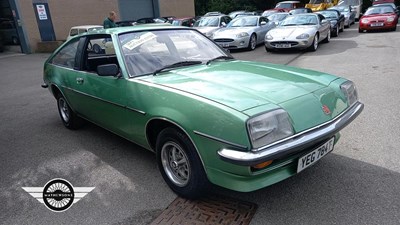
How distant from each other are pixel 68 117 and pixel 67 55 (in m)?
0.97

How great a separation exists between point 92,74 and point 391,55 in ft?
31.0

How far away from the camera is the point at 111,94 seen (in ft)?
11.5

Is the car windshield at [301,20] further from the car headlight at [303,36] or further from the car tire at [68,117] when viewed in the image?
the car tire at [68,117]

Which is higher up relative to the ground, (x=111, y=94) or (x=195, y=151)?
(x=111, y=94)

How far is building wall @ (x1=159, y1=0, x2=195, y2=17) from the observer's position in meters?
27.2

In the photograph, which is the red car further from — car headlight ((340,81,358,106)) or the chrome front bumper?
the chrome front bumper

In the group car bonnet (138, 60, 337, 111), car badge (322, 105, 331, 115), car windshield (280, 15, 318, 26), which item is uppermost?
car bonnet (138, 60, 337, 111)

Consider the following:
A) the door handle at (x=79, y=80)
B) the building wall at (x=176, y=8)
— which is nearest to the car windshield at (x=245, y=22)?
the door handle at (x=79, y=80)

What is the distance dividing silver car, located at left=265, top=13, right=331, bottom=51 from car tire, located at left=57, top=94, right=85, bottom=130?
8.25 metres

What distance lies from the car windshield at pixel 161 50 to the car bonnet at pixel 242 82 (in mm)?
181

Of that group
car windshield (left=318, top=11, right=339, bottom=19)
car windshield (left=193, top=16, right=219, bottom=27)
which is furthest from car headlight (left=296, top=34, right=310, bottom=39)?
car windshield (left=318, top=11, right=339, bottom=19)

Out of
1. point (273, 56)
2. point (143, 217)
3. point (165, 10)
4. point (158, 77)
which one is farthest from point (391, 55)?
point (165, 10)

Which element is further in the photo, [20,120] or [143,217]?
[20,120]

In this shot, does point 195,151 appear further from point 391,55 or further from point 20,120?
point 391,55
